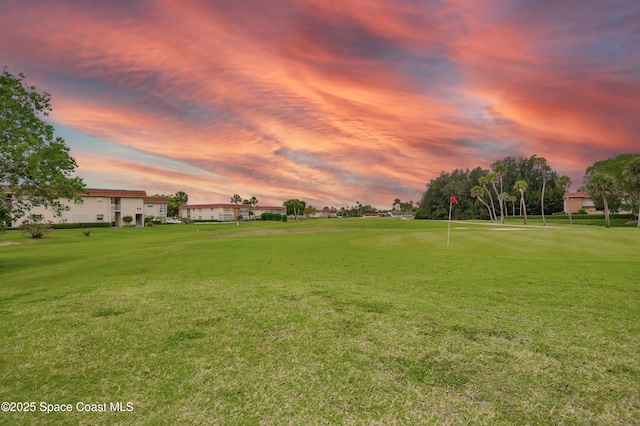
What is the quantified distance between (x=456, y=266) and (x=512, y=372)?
10.7 metres

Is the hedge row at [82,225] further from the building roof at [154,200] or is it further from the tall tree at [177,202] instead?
the tall tree at [177,202]

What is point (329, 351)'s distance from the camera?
5.11 meters

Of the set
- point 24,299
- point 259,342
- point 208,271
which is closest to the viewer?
point 259,342

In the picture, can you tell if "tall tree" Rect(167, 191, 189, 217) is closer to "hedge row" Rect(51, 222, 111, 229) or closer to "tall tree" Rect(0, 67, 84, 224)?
"hedge row" Rect(51, 222, 111, 229)

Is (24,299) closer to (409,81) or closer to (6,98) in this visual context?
(6,98)

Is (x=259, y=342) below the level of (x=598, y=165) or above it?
below

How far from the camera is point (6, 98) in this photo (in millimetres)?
15336

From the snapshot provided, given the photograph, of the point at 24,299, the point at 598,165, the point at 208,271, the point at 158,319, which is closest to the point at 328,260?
the point at 208,271

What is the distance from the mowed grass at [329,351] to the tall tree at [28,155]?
658 centimetres

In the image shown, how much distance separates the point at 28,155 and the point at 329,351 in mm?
18230

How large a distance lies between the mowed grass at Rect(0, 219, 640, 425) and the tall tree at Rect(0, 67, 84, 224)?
658cm

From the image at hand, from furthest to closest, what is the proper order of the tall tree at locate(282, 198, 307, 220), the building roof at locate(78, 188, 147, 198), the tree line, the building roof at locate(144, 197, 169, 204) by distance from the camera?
the tall tree at locate(282, 198, 307, 220)
the tree line
the building roof at locate(144, 197, 169, 204)
the building roof at locate(78, 188, 147, 198)

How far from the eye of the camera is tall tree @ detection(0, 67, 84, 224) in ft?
47.6

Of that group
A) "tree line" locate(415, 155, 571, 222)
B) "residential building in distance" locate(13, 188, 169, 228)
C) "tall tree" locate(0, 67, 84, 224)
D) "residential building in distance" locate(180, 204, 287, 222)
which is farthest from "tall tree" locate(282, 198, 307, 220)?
"tall tree" locate(0, 67, 84, 224)
